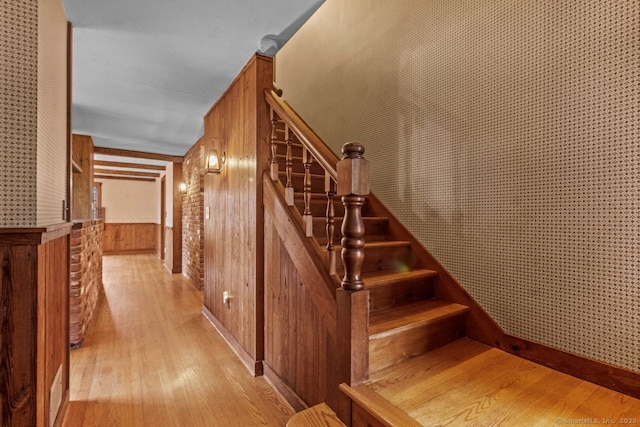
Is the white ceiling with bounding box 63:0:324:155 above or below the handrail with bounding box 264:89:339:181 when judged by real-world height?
above

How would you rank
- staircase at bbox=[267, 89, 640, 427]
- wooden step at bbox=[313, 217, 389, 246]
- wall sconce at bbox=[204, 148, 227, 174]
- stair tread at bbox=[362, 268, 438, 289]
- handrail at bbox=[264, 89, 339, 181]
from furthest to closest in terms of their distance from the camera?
wall sconce at bbox=[204, 148, 227, 174], wooden step at bbox=[313, 217, 389, 246], stair tread at bbox=[362, 268, 438, 289], handrail at bbox=[264, 89, 339, 181], staircase at bbox=[267, 89, 640, 427]

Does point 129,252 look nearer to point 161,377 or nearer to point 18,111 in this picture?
point 161,377

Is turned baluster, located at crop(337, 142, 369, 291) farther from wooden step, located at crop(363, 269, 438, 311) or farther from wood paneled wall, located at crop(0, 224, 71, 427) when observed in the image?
wood paneled wall, located at crop(0, 224, 71, 427)

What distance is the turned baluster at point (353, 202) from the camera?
1.36m

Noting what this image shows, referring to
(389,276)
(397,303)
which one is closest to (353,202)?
(389,276)

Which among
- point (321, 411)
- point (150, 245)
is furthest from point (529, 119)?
point (150, 245)

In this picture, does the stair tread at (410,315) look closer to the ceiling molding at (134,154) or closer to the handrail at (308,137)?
the handrail at (308,137)

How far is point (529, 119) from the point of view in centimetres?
162

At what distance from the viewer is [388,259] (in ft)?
7.06

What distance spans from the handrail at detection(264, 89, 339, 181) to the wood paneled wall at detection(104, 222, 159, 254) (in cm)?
852

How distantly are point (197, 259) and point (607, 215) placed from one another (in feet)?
15.9

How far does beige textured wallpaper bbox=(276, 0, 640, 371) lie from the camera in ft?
4.40

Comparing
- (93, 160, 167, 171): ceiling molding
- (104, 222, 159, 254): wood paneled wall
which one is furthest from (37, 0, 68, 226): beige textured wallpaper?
(104, 222, 159, 254): wood paneled wall

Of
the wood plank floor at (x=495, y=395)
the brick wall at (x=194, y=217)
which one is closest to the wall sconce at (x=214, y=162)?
the brick wall at (x=194, y=217)
